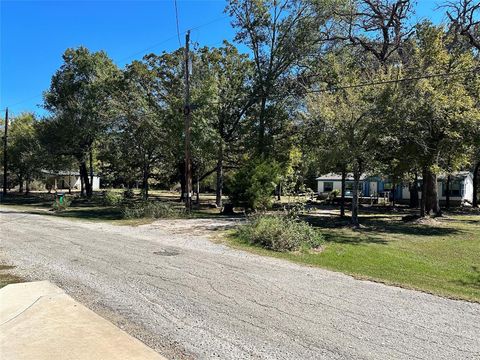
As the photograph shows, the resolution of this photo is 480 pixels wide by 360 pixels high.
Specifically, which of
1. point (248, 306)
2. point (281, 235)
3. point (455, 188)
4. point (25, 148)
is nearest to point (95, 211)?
point (281, 235)

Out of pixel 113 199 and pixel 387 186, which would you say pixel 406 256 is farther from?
pixel 387 186

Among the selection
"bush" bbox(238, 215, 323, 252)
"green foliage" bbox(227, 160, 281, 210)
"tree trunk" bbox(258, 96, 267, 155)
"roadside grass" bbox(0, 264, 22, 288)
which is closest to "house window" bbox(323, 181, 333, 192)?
"tree trunk" bbox(258, 96, 267, 155)

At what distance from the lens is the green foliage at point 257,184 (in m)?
21.7

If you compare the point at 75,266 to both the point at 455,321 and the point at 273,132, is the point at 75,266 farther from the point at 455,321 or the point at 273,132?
the point at 273,132

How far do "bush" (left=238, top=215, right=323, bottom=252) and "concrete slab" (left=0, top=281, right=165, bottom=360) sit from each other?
257 inches

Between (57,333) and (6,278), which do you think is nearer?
(57,333)

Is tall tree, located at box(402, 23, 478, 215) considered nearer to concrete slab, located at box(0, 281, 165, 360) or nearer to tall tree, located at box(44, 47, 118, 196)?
concrete slab, located at box(0, 281, 165, 360)

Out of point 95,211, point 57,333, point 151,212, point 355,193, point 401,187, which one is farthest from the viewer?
point 401,187

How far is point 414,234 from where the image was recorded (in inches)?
671

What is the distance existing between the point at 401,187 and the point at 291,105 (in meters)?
20.5

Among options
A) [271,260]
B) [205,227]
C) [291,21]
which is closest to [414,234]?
[205,227]

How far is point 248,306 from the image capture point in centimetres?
607

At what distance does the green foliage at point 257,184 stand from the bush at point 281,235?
806 centimetres

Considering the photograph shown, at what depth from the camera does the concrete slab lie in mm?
4312
